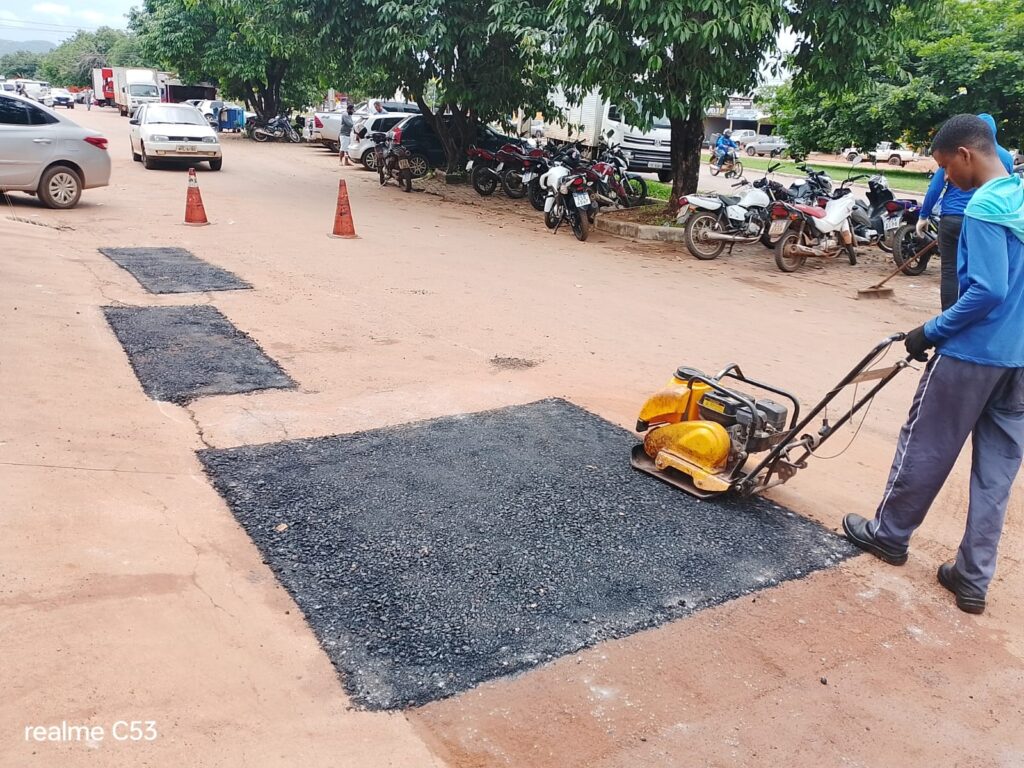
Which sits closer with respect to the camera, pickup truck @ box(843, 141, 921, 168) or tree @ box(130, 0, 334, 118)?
tree @ box(130, 0, 334, 118)

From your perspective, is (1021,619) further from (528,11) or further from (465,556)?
(528,11)

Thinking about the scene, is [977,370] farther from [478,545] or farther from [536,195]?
[536,195]

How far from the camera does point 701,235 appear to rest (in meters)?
11.6

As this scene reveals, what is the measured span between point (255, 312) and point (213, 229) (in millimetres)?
4669

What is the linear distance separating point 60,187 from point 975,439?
12138mm

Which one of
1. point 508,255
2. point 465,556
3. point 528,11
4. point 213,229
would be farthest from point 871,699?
point 528,11

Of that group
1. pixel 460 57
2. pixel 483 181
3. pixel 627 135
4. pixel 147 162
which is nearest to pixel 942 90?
pixel 627 135

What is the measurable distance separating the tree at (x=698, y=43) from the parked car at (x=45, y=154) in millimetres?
7012

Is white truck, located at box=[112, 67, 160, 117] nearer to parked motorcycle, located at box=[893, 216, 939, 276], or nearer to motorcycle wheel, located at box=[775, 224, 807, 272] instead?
motorcycle wheel, located at box=[775, 224, 807, 272]

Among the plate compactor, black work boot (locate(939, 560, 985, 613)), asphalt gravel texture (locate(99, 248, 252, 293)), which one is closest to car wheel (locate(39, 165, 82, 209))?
asphalt gravel texture (locate(99, 248, 252, 293))

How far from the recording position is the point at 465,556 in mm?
3490

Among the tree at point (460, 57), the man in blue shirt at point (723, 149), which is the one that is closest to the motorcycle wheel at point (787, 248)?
the tree at point (460, 57)

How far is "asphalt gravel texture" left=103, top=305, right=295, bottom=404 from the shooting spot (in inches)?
205

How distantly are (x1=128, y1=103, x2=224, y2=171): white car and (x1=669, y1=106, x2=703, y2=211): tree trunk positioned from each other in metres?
10.5
